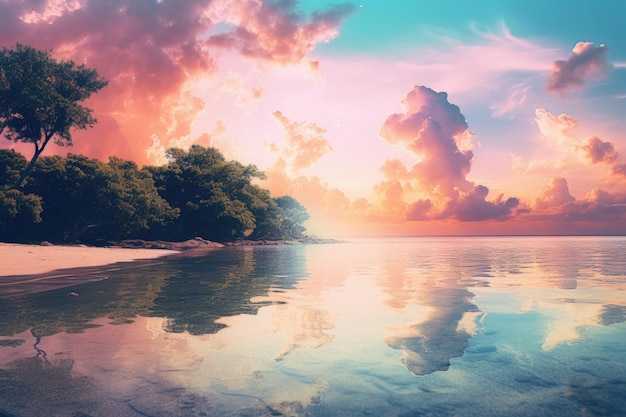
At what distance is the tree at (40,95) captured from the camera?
39.1 metres

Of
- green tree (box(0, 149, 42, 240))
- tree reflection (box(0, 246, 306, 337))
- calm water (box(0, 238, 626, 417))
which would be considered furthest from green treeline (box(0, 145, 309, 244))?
calm water (box(0, 238, 626, 417))

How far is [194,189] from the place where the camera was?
70938mm

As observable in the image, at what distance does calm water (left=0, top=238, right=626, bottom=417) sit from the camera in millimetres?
4309

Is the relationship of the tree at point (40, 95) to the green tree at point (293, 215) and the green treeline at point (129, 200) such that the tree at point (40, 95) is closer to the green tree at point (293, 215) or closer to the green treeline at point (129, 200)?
the green treeline at point (129, 200)

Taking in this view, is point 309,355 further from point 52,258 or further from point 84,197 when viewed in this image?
point 84,197

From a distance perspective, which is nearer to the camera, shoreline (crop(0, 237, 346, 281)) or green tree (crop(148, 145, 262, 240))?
shoreline (crop(0, 237, 346, 281))

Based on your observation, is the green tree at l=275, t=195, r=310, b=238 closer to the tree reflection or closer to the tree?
the tree

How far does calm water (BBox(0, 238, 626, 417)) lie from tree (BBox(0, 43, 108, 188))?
35893 mm

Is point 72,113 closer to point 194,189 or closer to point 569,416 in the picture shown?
point 194,189

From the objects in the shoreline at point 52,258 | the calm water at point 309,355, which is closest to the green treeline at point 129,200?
the shoreline at point 52,258

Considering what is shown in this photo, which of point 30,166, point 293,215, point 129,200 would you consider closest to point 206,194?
point 129,200

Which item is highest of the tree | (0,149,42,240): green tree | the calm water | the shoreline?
the tree

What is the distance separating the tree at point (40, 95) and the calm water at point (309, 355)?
35893mm

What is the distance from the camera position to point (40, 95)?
39.6 meters
